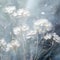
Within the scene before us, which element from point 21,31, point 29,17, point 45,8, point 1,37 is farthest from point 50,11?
point 1,37

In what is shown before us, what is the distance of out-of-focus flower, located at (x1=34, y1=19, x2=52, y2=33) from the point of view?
2.08 meters

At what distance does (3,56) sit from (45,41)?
443 mm

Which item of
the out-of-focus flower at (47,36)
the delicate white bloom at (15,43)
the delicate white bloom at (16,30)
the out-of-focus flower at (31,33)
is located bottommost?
the delicate white bloom at (15,43)

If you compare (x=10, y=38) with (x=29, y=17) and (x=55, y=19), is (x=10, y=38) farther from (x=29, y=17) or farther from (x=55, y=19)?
(x=55, y=19)

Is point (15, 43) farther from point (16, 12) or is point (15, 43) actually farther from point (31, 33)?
point (16, 12)

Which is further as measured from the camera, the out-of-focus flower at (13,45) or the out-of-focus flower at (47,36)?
the out-of-focus flower at (47,36)

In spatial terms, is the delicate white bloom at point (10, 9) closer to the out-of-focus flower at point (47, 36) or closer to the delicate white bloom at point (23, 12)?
the delicate white bloom at point (23, 12)

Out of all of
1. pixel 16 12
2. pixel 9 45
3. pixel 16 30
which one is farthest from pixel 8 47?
pixel 16 12

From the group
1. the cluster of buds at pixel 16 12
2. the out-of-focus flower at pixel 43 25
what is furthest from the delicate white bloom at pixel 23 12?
the out-of-focus flower at pixel 43 25

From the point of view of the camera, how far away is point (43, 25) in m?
2.08

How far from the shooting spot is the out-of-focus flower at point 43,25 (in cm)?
208

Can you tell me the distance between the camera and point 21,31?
2.10 m

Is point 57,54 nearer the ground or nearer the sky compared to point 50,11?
nearer the ground

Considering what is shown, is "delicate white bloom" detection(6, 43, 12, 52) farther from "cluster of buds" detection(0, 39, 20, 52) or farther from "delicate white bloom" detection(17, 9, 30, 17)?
"delicate white bloom" detection(17, 9, 30, 17)
